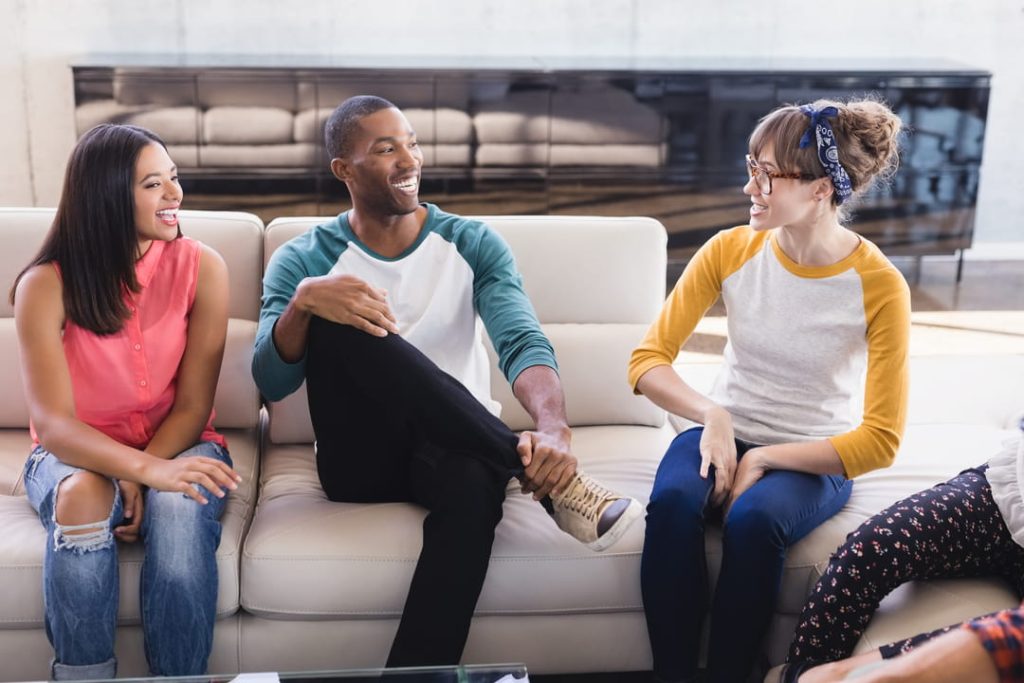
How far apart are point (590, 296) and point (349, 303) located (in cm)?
73

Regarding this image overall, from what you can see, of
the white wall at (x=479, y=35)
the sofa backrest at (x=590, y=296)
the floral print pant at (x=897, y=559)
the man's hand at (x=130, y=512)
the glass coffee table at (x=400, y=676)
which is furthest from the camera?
the white wall at (x=479, y=35)

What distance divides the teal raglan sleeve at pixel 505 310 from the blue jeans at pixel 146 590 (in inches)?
24.2

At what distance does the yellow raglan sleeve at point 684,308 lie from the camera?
2.21 meters

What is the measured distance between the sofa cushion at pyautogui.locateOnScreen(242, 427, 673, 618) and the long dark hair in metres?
0.46

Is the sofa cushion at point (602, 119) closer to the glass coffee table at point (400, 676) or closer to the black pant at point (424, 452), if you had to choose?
the black pant at point (424, 452)

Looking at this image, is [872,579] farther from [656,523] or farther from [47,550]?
[47,550]

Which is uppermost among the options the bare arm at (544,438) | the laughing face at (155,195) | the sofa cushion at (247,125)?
the laughing face at (155,195)

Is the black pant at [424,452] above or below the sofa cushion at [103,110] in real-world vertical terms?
below

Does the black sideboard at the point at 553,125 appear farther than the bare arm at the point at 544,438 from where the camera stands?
Yes

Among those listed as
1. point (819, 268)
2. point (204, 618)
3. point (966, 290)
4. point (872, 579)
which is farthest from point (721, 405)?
point (966, 290)

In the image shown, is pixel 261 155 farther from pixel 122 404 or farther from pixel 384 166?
pixel 122 404

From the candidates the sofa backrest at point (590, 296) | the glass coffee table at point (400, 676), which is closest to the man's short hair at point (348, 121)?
the sofa backrest at point (590, 296)

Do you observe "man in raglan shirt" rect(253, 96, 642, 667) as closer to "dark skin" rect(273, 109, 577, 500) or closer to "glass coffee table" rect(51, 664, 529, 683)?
"dark skin" rect(273, 109, 577, 500)

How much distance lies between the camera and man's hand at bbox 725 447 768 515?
6.62 feet
